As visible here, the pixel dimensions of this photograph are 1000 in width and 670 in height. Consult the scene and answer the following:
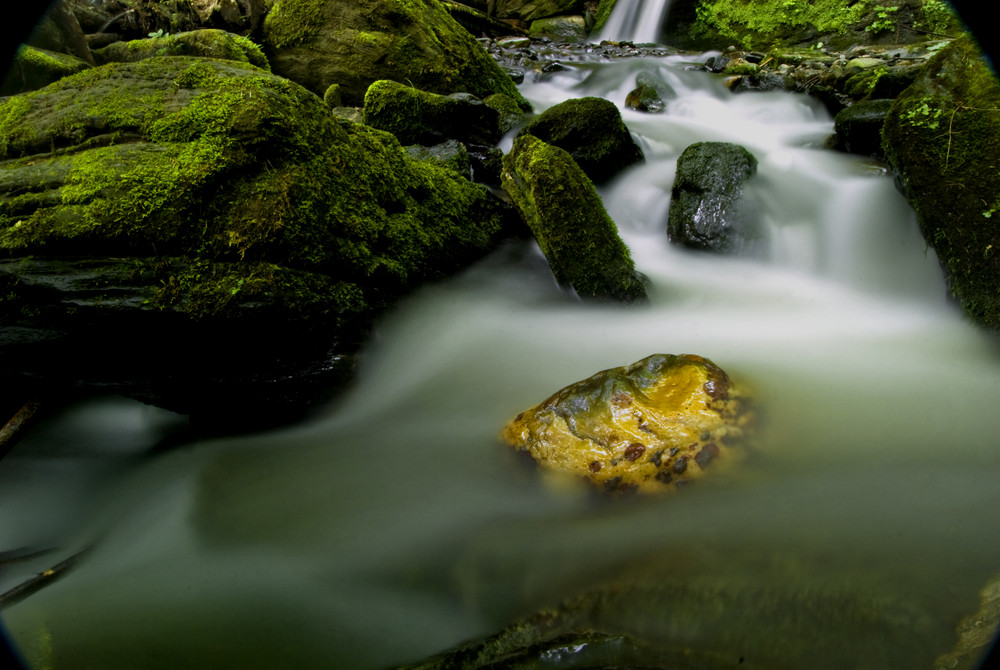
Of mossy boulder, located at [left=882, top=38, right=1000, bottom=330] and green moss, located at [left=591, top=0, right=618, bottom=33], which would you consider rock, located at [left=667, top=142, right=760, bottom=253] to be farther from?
green moss, located at [left=591, top=0, right=618, bottom=33]

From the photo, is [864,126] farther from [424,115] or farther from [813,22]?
[813,22]

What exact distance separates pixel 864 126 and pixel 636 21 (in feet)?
46.4

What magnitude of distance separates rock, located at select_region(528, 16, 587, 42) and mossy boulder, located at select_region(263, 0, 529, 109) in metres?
13.4

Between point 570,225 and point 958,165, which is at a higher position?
point 958,165

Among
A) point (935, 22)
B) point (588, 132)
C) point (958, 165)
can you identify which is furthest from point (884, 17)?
point (958, 165)

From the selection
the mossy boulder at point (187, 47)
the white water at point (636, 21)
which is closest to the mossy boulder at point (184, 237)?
the mossy boulder at point (187, 47)

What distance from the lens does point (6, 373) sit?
289cm

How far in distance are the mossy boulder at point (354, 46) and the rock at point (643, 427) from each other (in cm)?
707

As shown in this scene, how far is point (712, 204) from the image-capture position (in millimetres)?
5449

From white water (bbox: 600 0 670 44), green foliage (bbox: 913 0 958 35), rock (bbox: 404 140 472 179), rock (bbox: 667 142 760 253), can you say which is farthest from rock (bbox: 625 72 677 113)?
white water (bbox: 600 0 670 44)

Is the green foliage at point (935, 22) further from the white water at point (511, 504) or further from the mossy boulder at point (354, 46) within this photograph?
the mossy boulder at point (354, 46)

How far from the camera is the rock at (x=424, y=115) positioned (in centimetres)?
616

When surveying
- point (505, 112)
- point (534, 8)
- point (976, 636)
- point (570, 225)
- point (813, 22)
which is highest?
point (813, 22)

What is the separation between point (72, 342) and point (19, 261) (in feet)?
1.62
